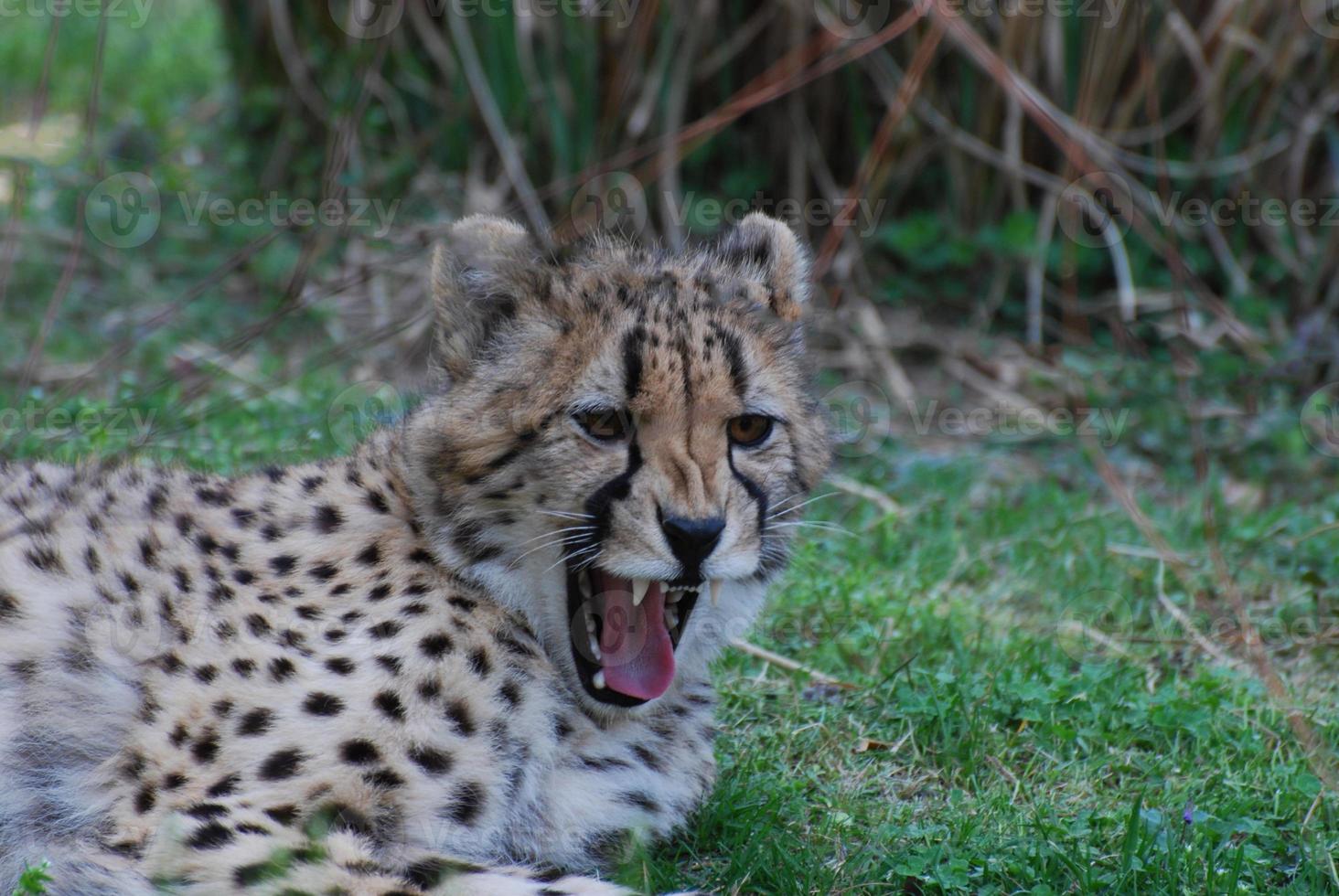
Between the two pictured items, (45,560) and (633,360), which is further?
(45,560)

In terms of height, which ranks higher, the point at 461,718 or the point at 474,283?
the point at 474,283

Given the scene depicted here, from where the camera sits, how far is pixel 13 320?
7289 millimetres

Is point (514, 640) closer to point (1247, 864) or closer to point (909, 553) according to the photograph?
point (1247, 864)

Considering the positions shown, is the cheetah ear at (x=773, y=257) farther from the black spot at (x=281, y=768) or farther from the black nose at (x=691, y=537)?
the black spot at (x=281, y=768)

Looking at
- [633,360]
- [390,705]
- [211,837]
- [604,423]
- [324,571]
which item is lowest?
[211,837]

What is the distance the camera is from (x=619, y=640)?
10.8 feet

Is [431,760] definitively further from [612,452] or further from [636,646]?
[612,452]

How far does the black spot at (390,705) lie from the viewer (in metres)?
2.97

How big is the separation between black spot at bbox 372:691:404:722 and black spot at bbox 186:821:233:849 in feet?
1.18

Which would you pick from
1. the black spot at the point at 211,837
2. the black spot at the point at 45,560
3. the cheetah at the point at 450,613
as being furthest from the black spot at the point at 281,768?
the black spot at the point at 45,560

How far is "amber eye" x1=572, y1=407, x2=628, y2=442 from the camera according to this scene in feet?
10.4

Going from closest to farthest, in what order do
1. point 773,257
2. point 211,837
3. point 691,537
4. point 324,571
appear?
1. point 211,837
2. point 691,537
3. point 324,571
4. point 773,257

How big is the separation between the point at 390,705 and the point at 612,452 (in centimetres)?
68

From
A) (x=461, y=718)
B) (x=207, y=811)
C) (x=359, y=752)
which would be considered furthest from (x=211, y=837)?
(x=461, y=718)
